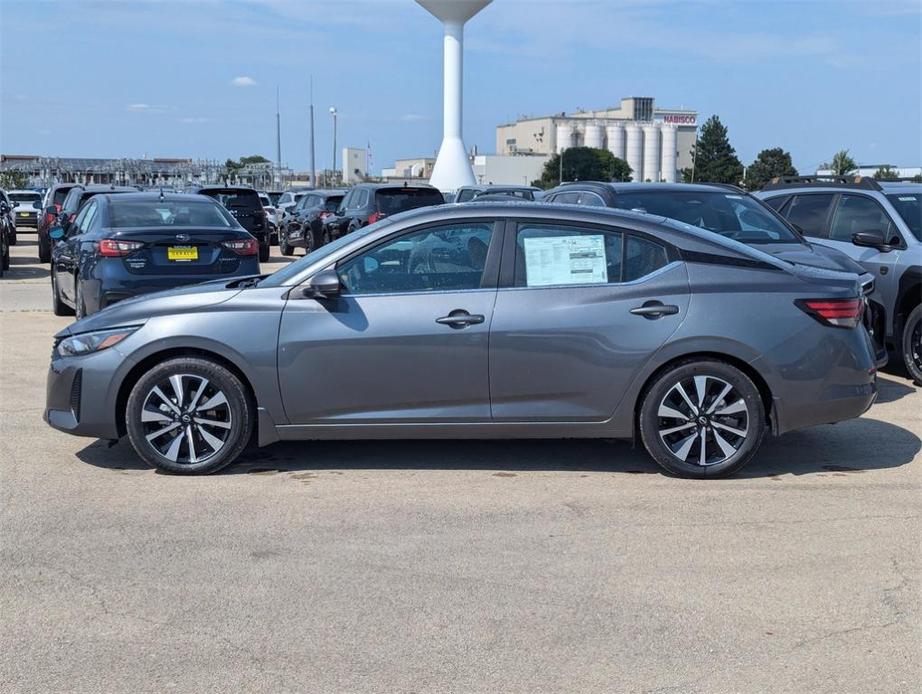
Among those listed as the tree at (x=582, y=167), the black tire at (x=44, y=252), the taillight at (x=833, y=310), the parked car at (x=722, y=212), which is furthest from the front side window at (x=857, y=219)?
the tree at (x=582, y=167)

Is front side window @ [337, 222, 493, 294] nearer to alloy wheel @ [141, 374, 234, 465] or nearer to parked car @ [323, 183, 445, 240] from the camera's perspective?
alloy wheel @ [141, 374, 234, 465]

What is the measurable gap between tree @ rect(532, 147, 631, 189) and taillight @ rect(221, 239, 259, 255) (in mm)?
130919

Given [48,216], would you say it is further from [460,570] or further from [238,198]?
[460,570]

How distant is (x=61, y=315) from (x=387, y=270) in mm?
9009

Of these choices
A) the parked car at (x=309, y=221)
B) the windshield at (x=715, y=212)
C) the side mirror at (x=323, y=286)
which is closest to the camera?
the side mirror at (x=323, y=286)

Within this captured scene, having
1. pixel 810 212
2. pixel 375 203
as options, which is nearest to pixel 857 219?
pixel 810 212

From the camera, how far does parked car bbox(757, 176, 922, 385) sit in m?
9.55

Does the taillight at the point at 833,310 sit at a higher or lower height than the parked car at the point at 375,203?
lower

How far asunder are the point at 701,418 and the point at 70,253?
27.0 ft

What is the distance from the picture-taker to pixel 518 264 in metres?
6.50

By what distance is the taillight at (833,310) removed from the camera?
6.46 metres

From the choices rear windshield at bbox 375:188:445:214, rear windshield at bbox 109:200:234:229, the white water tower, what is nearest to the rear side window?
rear windshield at bbox 109:200:234:229

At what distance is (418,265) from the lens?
6500mm

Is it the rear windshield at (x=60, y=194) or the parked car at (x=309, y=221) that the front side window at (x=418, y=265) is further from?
the rear windshield at (x=60, y=194)
